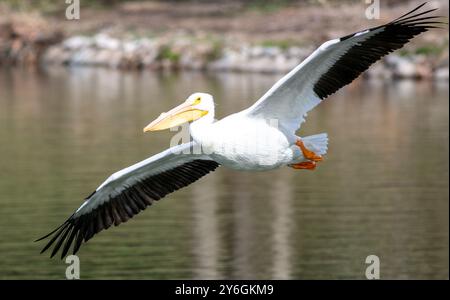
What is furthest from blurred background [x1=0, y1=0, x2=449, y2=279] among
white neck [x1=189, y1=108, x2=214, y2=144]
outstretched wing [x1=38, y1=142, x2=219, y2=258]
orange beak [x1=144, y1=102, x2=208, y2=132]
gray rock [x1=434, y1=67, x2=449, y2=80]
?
white neck [x1=189, y1=108, x2=214, y2=144]

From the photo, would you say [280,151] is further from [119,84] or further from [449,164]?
[119,84]

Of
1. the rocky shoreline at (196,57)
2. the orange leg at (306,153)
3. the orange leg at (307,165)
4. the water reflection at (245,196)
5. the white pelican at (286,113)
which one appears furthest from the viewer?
the rocky shoreline at (196,57)

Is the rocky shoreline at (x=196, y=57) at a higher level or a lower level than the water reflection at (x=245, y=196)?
higher

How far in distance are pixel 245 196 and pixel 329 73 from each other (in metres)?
15.0

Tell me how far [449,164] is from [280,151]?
59.0 feet

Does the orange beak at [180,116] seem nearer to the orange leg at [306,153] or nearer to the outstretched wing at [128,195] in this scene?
the orange leg at [306,153]

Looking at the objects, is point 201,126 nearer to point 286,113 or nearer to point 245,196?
point 286,113

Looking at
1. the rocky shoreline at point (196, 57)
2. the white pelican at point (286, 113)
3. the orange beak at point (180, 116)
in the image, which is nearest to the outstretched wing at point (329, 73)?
the white pelican at point (286, 113)

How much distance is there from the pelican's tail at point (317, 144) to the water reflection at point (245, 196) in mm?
8626

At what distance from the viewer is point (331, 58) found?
10711 millimetres

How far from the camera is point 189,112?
10.6 m

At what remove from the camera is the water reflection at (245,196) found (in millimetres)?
20359

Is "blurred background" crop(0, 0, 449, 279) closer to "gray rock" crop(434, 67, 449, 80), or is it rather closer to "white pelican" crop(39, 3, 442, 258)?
"gray rock" crop(434, 67, 449, 80)
